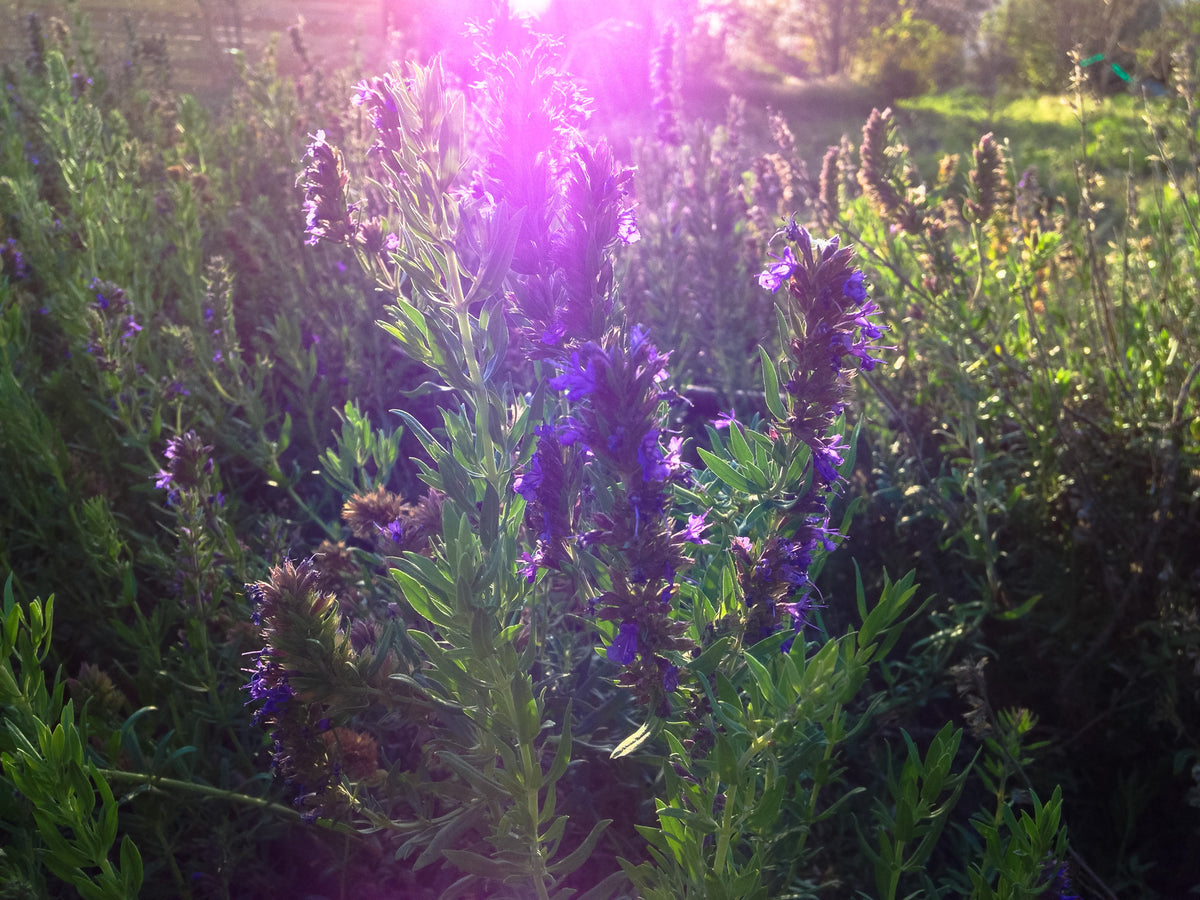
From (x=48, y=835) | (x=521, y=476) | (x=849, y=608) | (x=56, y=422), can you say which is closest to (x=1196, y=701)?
(x=849, y=608)

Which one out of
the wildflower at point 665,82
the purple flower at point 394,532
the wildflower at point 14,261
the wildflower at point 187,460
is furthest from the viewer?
the wildflower at point 665,82

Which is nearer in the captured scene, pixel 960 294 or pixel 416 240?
pixel 416 240

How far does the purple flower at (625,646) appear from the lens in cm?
117

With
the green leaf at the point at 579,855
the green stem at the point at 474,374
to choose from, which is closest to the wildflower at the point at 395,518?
the green stem at the point at 474,374

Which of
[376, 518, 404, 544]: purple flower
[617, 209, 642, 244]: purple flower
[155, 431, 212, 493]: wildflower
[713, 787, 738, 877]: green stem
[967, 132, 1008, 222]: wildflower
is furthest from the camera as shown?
[967, 132, 1008, 222]: wildflower

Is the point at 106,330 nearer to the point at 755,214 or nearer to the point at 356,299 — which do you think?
the point at 356,299

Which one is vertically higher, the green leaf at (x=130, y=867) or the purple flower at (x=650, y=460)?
the purple flower at (x=650, y=460)

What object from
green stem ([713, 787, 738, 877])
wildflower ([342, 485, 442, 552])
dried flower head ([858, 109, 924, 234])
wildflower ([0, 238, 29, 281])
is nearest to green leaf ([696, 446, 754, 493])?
green stem ([713, 787, 738, 877])

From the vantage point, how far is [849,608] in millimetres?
2281

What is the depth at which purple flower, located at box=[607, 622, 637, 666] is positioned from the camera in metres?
1.17

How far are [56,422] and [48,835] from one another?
185cm

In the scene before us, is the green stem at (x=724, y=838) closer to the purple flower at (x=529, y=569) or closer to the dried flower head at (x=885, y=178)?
the purple flower at (x=529, y=569)

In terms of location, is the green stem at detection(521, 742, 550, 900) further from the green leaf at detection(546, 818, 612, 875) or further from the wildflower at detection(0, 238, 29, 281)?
the wildflower at detection(0, 238, 29, 281)

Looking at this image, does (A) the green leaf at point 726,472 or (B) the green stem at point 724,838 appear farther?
(A) the green leaf at point 726,472
